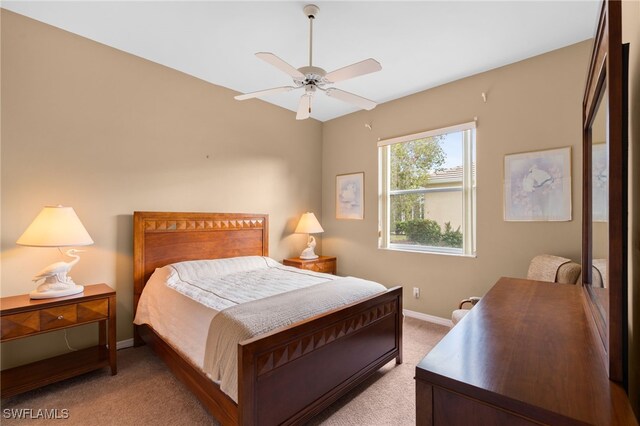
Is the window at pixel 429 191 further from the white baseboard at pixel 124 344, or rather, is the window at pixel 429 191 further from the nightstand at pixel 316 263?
the white baseboard at pixel 124 344

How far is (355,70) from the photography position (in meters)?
2.06

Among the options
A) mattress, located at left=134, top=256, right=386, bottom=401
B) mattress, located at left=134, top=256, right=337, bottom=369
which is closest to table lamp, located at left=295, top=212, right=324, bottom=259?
mattress, located at left=134, top=256, right=337, bottom=369

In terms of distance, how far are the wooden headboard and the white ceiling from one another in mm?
1671

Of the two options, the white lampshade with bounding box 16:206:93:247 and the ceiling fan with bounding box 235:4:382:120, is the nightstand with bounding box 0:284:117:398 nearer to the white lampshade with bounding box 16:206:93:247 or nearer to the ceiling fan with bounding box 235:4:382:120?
the white lampshade with bounding box 16:206:93:247

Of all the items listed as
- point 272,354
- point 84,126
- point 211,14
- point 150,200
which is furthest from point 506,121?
point 84,126

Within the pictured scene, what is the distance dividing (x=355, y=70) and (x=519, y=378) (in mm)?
1936

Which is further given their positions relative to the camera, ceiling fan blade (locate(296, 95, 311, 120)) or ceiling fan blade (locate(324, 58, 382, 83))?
ceiling fan blade (locate(296, 95, 311, 120))

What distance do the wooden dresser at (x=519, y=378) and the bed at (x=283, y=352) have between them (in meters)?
0.96

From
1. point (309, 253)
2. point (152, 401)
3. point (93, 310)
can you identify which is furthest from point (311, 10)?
point (152, 401)

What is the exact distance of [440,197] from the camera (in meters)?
3.68

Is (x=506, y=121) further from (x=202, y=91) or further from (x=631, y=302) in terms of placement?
(x=202, y=91)

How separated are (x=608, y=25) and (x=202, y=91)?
363 centimetres

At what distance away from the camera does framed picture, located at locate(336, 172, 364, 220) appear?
439cm

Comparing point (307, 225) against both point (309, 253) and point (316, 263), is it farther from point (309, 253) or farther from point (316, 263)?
point (316, 263)
